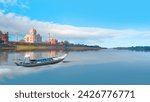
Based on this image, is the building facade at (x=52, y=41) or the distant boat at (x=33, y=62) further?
the distant boat at (x=33, y=62)

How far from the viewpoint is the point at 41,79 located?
7.47 meters

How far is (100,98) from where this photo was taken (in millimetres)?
3332

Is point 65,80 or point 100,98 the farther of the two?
point 65,80

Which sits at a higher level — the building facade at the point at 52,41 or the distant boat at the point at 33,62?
the building facade at the point at 52,41

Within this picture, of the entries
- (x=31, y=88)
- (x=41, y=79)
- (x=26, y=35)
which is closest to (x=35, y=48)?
(x=41, y=79)

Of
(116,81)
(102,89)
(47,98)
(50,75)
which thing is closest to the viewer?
(47,98)

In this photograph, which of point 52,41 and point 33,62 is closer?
point 52,41

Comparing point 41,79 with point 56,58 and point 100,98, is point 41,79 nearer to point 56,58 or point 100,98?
point 56,58

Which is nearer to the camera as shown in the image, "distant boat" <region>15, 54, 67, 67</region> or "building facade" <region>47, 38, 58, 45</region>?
"building facade" <region>47, 38, 58, 45</region>

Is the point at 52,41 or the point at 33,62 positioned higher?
the point at 52,41

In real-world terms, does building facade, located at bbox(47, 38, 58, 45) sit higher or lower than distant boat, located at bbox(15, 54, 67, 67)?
higher

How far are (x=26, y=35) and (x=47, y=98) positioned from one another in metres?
3.34

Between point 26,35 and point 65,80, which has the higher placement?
point 26,35

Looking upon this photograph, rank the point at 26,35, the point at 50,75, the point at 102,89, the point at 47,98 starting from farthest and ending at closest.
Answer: the point at 50,75
the point at 26,35
the point at 102,89
the point at 47,98
